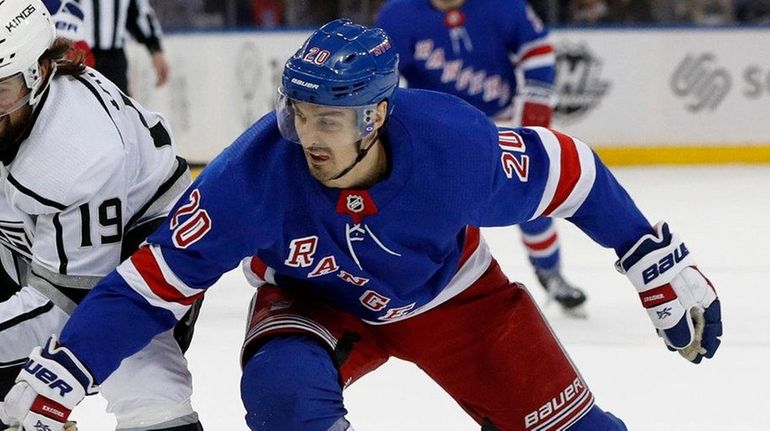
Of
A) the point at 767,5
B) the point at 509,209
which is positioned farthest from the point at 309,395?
the point at 767,5

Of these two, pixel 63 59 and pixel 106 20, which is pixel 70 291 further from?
pixel 106 20

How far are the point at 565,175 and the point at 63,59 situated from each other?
940 millimetres

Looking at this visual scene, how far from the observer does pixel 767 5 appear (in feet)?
26.4

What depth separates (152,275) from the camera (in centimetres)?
226

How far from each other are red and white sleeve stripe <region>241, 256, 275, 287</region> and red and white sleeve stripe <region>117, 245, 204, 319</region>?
0.32m

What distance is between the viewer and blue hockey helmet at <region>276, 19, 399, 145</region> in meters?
2.20

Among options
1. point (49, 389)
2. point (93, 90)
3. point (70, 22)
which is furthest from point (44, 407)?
point (70, 22)

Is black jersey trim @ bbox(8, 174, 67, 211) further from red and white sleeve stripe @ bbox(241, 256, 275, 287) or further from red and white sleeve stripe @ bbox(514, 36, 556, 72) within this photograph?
red and white sleeve stripe @ bbox(514, 36, 556, 72)

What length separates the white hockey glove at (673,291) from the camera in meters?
2.50

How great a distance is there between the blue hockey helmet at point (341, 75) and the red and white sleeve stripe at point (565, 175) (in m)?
0.35

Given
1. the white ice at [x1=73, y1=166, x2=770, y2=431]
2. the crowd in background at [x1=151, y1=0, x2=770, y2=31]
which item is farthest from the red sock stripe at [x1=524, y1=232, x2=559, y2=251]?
the crowd in background at [x1=151, y1=0, x2=770, y2=31]

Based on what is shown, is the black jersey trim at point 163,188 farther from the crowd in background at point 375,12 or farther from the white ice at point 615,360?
the crowd in background at point 375,12

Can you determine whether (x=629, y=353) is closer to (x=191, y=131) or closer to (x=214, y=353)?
(x=214, y=353)

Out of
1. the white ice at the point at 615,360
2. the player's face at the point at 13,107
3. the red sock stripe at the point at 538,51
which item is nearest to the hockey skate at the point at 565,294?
the white ice at the point at 615,360
